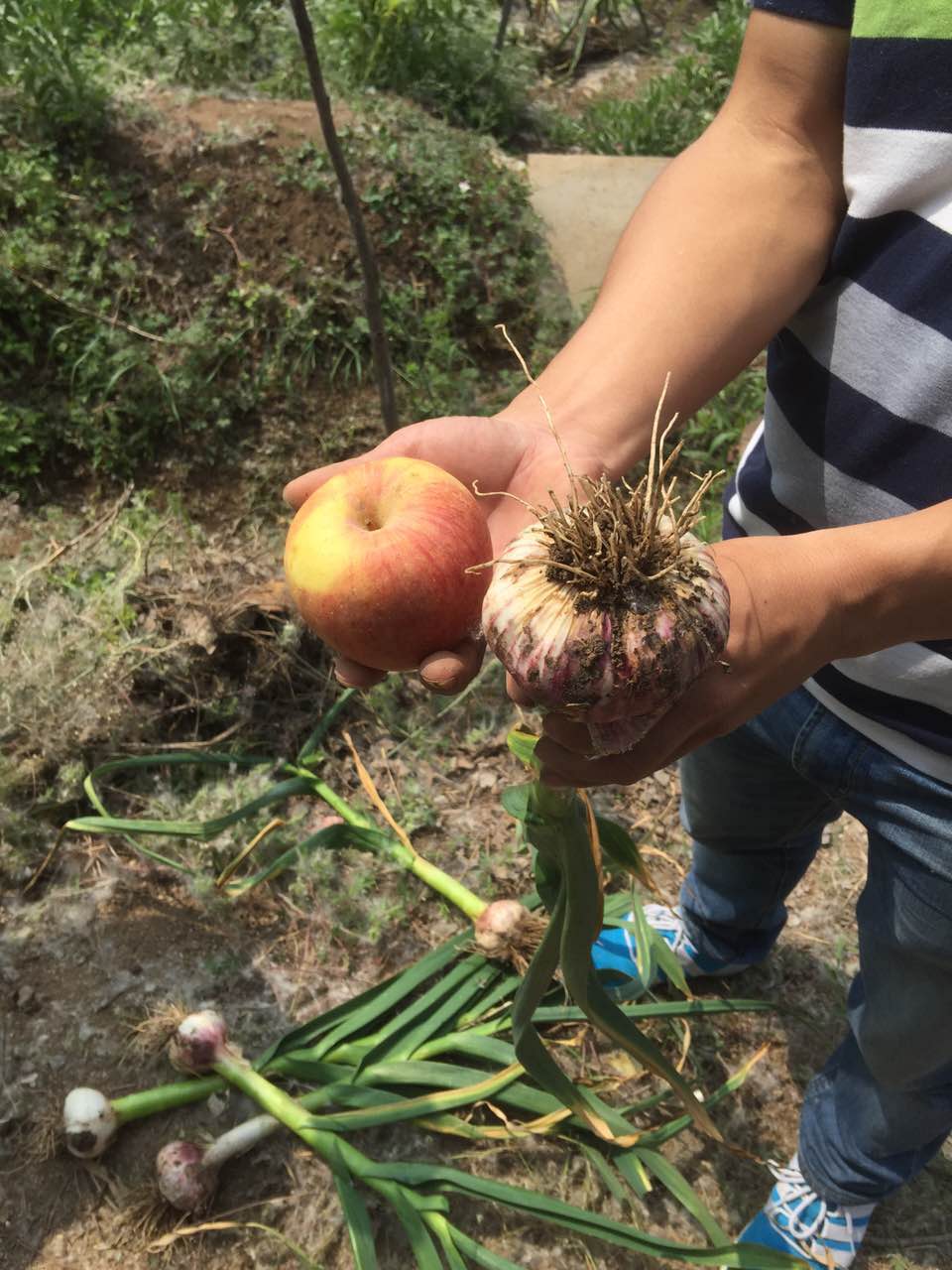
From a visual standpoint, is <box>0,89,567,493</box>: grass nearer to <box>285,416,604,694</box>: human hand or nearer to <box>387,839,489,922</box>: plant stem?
<box>387,839,489,922</box>: plant stem

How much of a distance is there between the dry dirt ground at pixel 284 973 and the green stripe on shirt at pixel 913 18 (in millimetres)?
1774

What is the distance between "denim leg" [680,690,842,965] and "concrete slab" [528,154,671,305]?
2.51 meters

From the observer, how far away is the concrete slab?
3930 mm

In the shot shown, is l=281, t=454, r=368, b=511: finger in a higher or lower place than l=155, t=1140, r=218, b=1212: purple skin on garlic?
higher

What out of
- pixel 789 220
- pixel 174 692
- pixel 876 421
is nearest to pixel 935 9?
pixel 789 220

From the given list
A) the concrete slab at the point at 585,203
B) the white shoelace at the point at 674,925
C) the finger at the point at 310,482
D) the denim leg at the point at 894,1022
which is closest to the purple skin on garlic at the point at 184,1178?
the white shoelace at the point at 674,925

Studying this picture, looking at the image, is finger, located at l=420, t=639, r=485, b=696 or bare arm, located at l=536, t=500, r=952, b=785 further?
finger, located at l=420, t=639, r=485, b=696

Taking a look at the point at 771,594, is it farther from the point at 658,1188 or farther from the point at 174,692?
the point at 174,692

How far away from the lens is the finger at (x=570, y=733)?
1053 mm

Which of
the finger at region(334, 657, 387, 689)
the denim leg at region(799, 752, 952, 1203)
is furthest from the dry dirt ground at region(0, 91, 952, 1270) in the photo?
the finger at region(334, 657, 387, 689)

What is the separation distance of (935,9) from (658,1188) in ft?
6.56

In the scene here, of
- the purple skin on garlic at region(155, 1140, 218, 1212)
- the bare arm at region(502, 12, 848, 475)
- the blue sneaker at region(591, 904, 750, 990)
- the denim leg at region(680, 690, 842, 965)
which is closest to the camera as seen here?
the bare arm at region(502, 12, 848, 475)

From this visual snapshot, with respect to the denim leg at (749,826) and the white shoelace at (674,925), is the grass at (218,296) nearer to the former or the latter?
the white shoelace at (674,925)

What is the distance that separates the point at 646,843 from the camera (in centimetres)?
259
